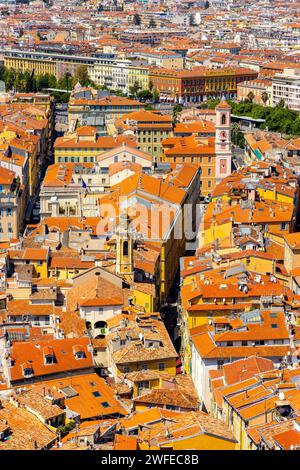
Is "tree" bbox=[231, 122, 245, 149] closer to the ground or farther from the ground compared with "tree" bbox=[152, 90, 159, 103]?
Result: farther from the ground

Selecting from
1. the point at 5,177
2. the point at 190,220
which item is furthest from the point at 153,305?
the point at 5,177

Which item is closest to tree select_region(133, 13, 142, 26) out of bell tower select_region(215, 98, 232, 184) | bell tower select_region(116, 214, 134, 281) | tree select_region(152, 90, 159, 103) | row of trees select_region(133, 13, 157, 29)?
row of trees select_region(133, 13, 157, 29)

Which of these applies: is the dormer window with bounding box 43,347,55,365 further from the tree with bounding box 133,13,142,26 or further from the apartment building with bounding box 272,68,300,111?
the tree with bounding box 133,13,142,26

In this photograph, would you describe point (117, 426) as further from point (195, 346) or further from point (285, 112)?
point (285, 112)

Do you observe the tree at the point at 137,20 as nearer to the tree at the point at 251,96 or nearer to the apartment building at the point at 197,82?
the apartment building at the point at 197,82

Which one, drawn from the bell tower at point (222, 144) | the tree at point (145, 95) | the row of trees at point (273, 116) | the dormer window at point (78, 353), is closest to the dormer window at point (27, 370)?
the dormer window at point (78, 353)

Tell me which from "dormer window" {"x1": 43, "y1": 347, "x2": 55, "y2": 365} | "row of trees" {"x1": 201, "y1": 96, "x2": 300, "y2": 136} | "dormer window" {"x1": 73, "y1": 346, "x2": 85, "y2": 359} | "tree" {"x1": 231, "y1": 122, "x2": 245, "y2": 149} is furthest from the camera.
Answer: "row of trees" {"x1": 201, "y1": 96, "x2": 300, "y2": 136}

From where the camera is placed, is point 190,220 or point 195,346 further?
point 190,220
